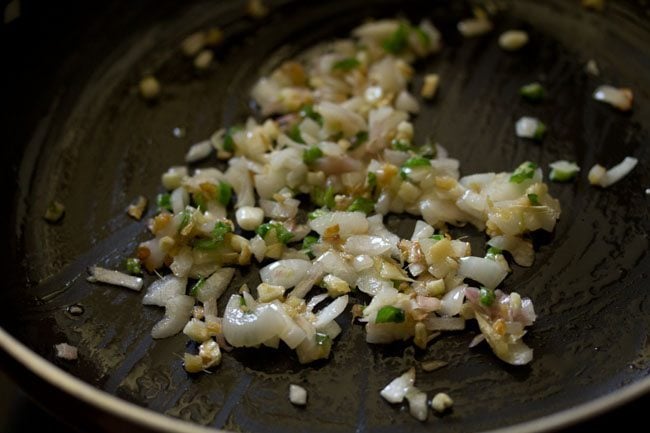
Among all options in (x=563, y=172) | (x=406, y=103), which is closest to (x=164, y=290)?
(x=406, y=103)

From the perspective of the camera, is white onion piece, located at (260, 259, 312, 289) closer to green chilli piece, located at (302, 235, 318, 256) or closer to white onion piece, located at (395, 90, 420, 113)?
green chilli piece, located at (302, 235, 318, 256)

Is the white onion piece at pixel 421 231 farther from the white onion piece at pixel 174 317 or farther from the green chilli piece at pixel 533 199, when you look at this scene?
the white onion piece at pixel 174 317

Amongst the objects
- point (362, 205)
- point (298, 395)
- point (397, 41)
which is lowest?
point (298, 395)

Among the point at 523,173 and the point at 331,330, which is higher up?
the point at 523,173

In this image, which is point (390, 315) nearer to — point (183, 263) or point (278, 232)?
point (278, 232)

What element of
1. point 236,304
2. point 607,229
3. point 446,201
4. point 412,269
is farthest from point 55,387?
point 607,229

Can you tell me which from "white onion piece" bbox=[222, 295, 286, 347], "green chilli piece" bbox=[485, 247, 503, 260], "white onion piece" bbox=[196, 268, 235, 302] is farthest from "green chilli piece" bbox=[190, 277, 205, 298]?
"green chilli piece" bbox=[485, 247, 503, 260]

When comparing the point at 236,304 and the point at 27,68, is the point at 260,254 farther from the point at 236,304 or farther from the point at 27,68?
the point at 27,68

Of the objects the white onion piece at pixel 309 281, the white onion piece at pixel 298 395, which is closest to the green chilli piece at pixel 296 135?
the white onion piece at pixel 309 281
